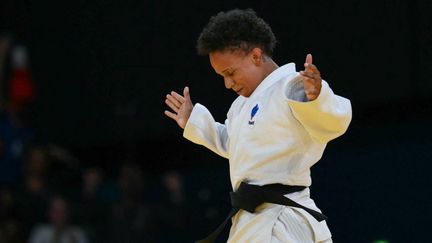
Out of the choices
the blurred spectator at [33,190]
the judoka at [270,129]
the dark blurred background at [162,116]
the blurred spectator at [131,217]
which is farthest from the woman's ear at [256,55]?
the blurred spectator at [33,190]

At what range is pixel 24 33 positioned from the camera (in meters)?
9.73

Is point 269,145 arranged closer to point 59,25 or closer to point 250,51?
point 250,51

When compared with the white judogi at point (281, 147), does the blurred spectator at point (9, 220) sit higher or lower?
lower

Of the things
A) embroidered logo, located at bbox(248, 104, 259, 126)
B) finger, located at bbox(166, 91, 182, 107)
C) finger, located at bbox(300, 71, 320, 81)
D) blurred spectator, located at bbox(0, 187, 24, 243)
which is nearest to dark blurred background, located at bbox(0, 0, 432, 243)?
blurred spectator, located at bbox(0, 187, 24, 243)

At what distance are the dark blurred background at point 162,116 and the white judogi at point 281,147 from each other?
3040 millimetres

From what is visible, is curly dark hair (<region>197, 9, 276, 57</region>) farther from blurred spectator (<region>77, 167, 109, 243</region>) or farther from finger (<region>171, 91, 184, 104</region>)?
blurred spectator (<region>77, 167, 109, 243</region>)

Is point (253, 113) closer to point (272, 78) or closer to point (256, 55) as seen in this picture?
point (272, 78)

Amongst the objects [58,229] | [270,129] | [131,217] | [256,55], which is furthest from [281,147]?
[58,229]

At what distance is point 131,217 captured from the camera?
786cm

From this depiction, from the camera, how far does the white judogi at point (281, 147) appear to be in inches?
146

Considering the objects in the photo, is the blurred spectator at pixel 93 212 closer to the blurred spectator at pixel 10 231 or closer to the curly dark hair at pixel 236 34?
the blurred spectator at pixel 10 231

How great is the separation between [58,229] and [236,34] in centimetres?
450

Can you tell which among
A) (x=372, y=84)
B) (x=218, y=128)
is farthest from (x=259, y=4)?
(x=218, y=128)

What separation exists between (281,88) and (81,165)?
5762 mm
